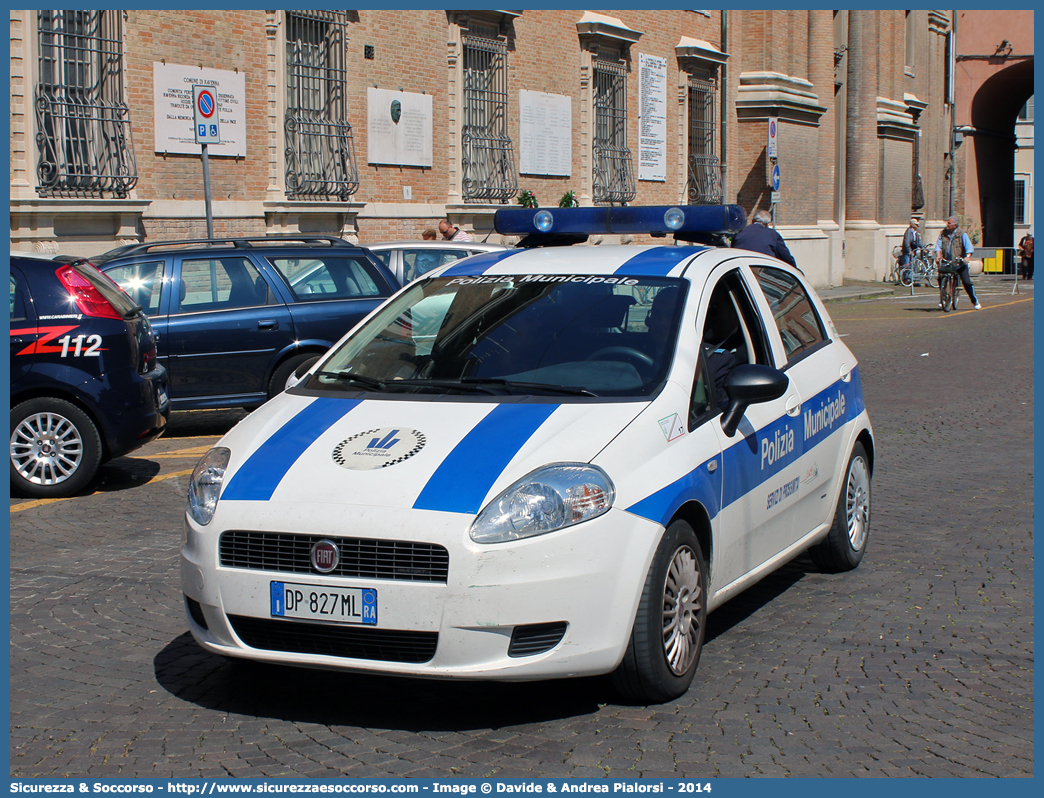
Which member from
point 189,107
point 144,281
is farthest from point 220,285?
point 189,107

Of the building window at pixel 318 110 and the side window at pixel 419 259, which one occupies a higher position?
the building window at pixel 318 110

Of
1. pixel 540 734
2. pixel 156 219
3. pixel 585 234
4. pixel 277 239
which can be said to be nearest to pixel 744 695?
pixel 540 734

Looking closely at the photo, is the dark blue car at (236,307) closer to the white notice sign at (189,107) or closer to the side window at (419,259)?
the side window at (419,259)

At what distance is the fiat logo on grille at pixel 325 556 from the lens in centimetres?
422

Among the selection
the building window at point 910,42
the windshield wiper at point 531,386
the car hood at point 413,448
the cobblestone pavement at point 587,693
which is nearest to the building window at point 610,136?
the building window at point 910,42

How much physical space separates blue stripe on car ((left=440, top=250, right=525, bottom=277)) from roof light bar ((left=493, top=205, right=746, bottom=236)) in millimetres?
653

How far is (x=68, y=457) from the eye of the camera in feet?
28.8

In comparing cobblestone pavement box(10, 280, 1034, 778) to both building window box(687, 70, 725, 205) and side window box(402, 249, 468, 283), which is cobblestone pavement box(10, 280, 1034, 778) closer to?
side window box(402, 249, 468, 283)

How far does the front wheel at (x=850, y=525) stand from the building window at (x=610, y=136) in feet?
72.8

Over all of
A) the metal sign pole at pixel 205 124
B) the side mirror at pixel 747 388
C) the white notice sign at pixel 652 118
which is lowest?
the side mirror at pixel 747 388

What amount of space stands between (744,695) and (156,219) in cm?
1510

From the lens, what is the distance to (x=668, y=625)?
4.57 meters

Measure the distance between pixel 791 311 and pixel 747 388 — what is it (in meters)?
1.39

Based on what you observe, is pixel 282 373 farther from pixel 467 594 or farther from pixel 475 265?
pixel 467 594
